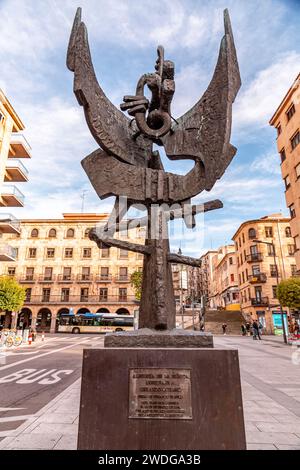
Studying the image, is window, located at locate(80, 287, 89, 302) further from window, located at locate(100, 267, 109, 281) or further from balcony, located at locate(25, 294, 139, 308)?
window, located at locate(100, 267, 109, 281)

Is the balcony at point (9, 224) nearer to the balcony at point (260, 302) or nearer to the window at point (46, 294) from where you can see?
the window at point (46, 294)

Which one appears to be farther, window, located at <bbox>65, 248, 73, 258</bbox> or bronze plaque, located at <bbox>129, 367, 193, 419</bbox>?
window, located at <bbox>65, 248, 73, 258</bbox>

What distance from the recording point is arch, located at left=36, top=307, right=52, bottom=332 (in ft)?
138

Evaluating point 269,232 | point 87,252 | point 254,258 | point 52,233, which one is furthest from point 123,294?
point 269,232

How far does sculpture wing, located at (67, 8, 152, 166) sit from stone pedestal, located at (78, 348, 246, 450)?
276cm

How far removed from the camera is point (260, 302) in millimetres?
39562

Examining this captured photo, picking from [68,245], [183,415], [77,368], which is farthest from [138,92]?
[68,245]

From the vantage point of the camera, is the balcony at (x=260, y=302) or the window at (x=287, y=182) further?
the balcony at (x=260, y=302)

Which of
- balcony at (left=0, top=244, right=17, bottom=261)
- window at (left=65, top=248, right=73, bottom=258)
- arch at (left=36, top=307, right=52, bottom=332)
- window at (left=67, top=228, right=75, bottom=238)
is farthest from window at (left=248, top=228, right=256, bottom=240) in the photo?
balcony at (left=0, top=244, right=17, bottom=261)

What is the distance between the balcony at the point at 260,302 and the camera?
39031 mm

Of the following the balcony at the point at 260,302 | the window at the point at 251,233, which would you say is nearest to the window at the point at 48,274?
the balcony at the point at 260,302

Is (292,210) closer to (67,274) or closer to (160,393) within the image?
(160,393)

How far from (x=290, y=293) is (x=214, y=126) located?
67.9 feet

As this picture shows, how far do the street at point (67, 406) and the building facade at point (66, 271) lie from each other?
30063 mm
